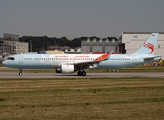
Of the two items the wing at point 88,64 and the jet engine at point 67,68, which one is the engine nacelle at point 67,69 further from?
the wing at point 88,64

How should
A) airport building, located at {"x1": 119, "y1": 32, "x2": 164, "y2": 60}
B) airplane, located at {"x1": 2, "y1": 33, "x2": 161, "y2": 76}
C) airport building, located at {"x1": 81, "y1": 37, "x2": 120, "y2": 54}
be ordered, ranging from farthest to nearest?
airport building, located at {"x1": 81, "y1": 37, "x2": 120, "y2": 54} → airport building, located at {"x1": 119, "y1": 32, "x2": 164, "y2": 60} → airplane, located at {"x1": 2, "y1": 33, "x2": 161, "y2": 76}

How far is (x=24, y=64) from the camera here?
4112cm

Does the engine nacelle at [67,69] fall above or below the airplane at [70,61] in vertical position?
below

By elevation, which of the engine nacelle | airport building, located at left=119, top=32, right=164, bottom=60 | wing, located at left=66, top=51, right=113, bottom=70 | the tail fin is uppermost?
airport building, located at left=119, top=32, right=164, bottom=60

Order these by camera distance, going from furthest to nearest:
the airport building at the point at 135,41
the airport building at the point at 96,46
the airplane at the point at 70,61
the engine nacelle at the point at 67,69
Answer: the airport building at the point at 96,46, the airport building at the point at 135,41, the airplane at the point at 70,61, the engine nacelle at the point at 67,69

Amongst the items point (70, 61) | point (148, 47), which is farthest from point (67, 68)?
point (148, 47)

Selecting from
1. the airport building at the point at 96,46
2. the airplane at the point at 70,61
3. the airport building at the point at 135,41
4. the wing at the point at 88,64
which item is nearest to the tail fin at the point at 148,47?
the airplane at the point at 70,61

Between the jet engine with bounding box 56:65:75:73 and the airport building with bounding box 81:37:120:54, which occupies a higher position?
the airport building with bounding box 81:37:120:54

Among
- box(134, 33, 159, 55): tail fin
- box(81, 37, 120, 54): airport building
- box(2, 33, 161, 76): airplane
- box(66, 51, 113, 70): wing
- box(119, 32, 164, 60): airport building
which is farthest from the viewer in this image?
box(81, 37, 120, 54): airport building

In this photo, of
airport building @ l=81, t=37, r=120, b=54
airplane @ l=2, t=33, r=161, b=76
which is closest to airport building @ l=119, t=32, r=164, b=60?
airport building @ l=81, t=37, r=120, b=54

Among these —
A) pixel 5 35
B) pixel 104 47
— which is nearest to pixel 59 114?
pixel 104 47

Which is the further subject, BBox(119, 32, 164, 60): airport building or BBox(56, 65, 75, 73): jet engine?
BBox(119, 32, 164, 60): airport building

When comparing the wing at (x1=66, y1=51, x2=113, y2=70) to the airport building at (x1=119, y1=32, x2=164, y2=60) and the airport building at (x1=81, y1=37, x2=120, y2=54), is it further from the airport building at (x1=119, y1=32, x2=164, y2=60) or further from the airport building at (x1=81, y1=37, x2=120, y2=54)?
the airport building at (x1=81, y1=37, x2=120, y2=54)

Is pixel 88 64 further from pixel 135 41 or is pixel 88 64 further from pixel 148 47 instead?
pixel 135 41
